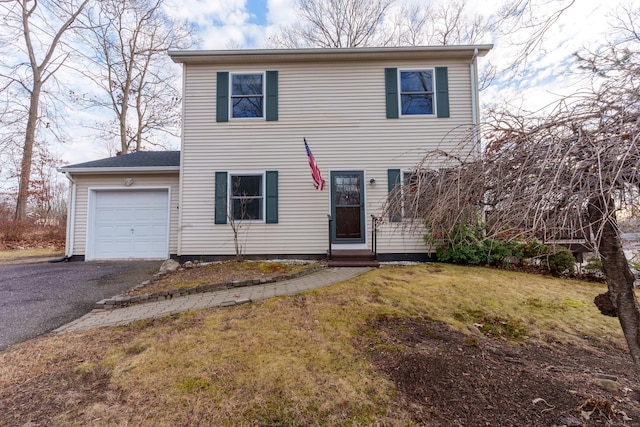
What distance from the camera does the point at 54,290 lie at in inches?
196

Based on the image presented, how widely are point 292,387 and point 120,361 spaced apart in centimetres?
162

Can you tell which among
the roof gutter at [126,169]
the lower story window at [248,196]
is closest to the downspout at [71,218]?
the roof gutter at [126,169]

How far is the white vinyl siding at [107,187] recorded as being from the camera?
8109 mm

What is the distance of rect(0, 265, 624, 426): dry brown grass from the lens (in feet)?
6.18

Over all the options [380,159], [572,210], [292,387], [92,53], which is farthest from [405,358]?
[92,53]

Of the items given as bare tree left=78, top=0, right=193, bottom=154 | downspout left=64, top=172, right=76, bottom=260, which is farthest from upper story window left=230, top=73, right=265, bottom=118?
bare tree left=78, top=0, right=193, bottom=154

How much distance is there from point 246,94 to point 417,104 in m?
4.84

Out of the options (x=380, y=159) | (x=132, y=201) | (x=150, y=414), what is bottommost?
(x=150, y=414)

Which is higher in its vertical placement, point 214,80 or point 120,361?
point 214,80

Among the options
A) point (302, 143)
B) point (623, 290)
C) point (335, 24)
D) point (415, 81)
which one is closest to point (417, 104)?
point (415, 81)

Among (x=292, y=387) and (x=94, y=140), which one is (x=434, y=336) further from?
(x=94, y=140)

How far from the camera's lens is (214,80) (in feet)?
26.2

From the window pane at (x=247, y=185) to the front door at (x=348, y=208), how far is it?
6.75 feet

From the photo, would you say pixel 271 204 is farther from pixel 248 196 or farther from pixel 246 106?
pixel 246 106
